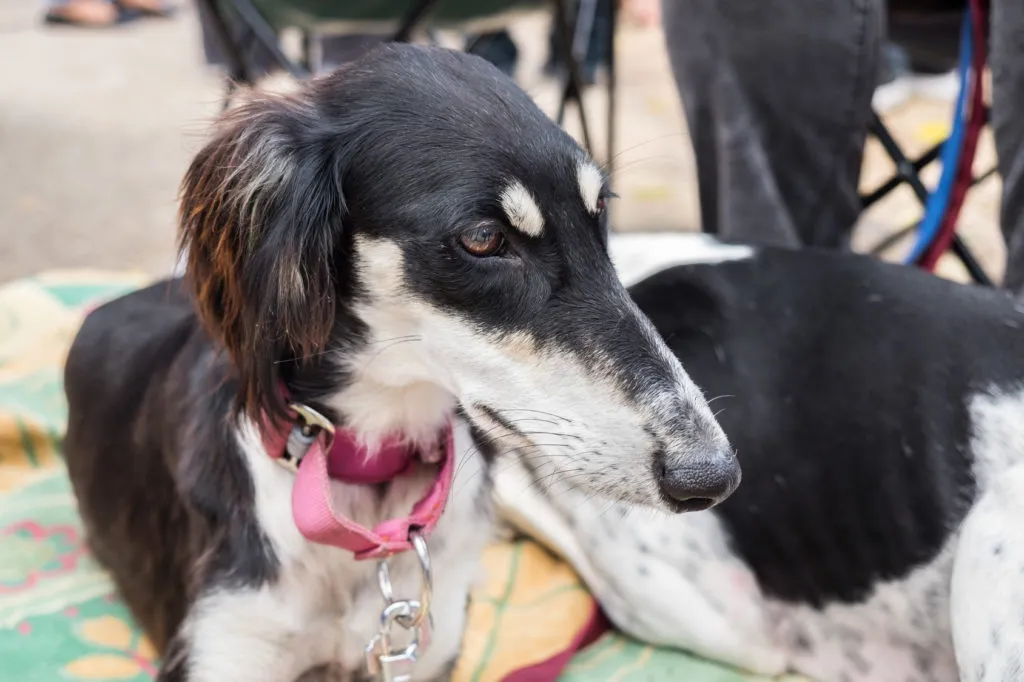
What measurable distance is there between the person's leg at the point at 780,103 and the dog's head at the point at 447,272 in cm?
119

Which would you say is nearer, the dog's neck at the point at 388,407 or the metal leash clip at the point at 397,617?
the metal leash clip at the point at 397,617

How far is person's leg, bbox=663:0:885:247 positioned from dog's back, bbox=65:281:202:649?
133 cm

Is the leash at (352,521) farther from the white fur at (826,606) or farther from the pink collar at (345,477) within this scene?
the white fur at (826,606)

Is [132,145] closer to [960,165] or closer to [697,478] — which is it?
[960,165]

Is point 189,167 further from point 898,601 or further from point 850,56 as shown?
point 850,56

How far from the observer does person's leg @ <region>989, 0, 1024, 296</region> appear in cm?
218

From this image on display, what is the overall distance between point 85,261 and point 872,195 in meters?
2.82

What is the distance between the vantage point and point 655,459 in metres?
1.24

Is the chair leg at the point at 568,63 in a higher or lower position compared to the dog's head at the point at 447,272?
lower

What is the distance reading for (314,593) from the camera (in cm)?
154

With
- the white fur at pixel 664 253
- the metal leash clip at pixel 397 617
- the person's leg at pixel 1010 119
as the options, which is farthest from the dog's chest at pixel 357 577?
the person's leg at pixel 1010 119

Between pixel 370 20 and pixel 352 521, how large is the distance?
2469mm

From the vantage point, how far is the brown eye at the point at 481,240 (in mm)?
1292

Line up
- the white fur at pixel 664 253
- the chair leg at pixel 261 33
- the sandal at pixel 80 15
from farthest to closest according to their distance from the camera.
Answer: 1. the sandal at pixel 80 15
2. the chair leg at pixel 261 33
3. the white fur at pixel 664 253
